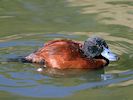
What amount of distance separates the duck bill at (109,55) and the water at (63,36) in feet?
0.39

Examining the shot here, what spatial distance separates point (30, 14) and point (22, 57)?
2.56 m

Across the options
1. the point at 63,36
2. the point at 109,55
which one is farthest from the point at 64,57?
the point at 63,36

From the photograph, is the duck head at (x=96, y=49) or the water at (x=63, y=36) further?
the duck head at (x=96, y=49)

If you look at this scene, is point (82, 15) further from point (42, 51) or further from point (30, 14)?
point (42, 51)

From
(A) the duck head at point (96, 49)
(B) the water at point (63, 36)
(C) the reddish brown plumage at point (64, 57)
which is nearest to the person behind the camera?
(B) the water at point (63, 36)

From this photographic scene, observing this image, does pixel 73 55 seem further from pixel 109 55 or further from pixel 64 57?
pixel 109 55

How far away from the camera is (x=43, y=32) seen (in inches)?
347

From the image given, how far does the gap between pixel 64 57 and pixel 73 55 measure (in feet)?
0.43

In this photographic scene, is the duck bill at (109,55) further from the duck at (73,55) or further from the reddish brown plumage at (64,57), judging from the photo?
the reddish brown plumage at (64,57)

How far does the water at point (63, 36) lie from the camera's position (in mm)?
6441

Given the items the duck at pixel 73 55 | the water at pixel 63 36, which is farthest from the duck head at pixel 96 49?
the water at pixel 63 36

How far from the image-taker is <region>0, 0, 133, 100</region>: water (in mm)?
6441

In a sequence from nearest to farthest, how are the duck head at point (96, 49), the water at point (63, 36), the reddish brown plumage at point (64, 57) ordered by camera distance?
the water at point (63, 36) < the reddish brown plumage at point (64, 57) < the duck head at point (96, 49)

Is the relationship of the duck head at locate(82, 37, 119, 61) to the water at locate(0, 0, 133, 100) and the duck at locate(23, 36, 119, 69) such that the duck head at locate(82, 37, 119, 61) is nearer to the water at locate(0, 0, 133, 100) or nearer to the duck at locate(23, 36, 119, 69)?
the duck at locate(23, 36, 119, 69)
